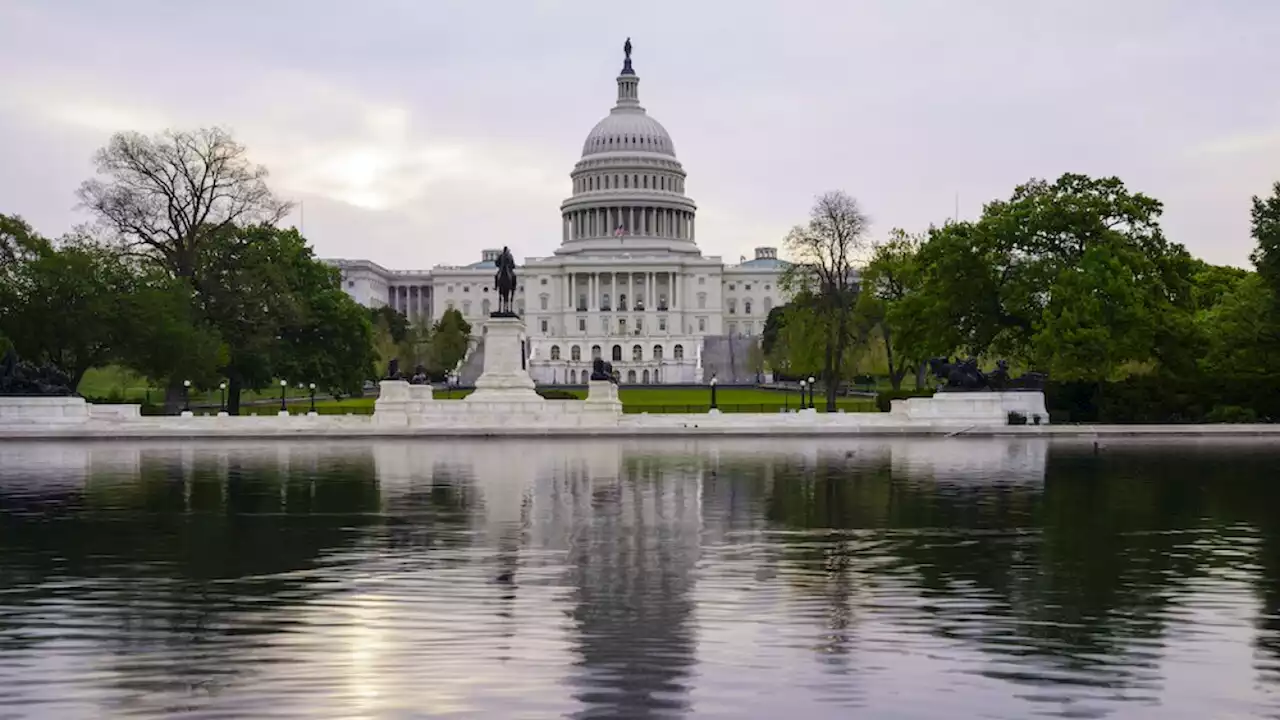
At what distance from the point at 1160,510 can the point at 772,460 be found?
42.4 ft

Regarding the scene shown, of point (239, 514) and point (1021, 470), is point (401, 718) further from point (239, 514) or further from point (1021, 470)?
point (1021, 470)

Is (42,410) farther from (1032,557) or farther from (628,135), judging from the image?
(628,135)

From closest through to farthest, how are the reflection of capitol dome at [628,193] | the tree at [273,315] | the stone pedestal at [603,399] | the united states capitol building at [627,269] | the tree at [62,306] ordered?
1. the stone pedestal at [603,399]
2. the tree at [62,306]
3. the tree at [273,315]
4. the united states capitol building at [627,269]
5. the reflection of capitol dome at [628,193]

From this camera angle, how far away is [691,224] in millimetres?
180750

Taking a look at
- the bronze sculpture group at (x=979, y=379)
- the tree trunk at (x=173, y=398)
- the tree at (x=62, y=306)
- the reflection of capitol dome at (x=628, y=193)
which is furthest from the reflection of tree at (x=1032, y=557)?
the reflection of capitol dome at (x=628, y=193)

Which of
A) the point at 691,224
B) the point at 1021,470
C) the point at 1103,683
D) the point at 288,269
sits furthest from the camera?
the point at 691,224

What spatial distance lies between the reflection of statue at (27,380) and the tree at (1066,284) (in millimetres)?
33623

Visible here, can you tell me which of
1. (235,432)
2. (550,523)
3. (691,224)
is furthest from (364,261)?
(550,523)

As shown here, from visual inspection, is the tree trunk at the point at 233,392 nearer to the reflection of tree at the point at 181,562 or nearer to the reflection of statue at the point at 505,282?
the reflection of statue at the point at 505,282

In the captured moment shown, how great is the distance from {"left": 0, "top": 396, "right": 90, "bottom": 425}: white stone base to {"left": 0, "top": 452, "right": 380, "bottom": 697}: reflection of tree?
24.0m

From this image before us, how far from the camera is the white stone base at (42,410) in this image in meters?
47.0

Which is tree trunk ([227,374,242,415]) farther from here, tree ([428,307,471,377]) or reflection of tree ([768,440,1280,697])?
tree ([428,307,471,377])

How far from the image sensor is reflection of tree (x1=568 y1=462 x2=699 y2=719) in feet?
28.8

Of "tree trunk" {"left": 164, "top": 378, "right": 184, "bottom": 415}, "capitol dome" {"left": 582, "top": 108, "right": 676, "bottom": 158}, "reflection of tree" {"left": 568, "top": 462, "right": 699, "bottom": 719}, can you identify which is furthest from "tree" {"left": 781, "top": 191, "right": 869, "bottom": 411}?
"capitol dome" {"left": 582, "top": 108, "right": 676, "bottom": 158}
